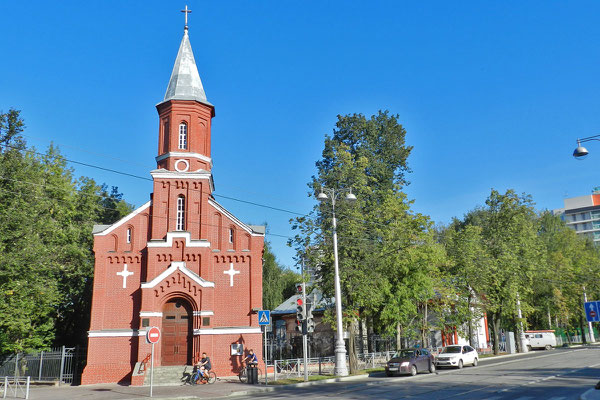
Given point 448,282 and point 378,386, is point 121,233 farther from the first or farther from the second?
point 448,282

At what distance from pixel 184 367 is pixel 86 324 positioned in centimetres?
1424

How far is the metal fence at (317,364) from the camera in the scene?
2717 cm

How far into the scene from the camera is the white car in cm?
2916

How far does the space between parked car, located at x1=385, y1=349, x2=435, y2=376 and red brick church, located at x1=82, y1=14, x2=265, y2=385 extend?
7.63 meters

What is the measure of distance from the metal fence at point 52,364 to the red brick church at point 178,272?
2188mm

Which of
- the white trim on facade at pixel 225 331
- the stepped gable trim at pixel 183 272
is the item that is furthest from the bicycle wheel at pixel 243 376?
the stepped gable trim at pixel 183 272

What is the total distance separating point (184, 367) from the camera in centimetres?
2594

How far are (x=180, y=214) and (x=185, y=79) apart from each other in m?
9.30

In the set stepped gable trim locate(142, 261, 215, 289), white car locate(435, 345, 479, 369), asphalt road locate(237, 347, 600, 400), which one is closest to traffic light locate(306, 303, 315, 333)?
asphalt road locate(237, 347, 600, 400)

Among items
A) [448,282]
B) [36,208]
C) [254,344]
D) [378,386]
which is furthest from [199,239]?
[448,282]

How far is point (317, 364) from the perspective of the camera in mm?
32094

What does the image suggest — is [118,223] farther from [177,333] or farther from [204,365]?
[204,365]

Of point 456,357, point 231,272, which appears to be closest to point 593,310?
point 456,357

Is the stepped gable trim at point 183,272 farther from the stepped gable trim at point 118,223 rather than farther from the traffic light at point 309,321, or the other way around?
the traffic light at point 309,321
